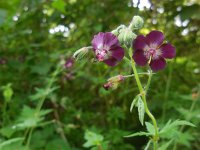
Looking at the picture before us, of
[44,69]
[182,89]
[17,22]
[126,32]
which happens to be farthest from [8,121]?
[126,32]

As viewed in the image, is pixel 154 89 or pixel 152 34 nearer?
pixel 152 34

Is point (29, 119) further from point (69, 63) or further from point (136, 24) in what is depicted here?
point (136, 24)

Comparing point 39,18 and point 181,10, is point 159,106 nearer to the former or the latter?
point 181,10

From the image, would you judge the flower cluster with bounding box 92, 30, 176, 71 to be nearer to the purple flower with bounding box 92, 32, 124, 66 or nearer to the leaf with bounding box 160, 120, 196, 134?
the purple flower with bounding box 92, 32, 124, 66

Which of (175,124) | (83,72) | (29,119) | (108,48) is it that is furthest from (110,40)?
(83,72)

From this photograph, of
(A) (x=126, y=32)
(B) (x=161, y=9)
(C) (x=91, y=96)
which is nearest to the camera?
(A) (x=126, y=32)

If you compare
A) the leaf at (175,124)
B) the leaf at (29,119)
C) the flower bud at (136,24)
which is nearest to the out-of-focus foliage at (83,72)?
the leaf at (29,119)

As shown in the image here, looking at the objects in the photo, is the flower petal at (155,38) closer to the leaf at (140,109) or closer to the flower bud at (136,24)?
the flower bud at (136,24)
